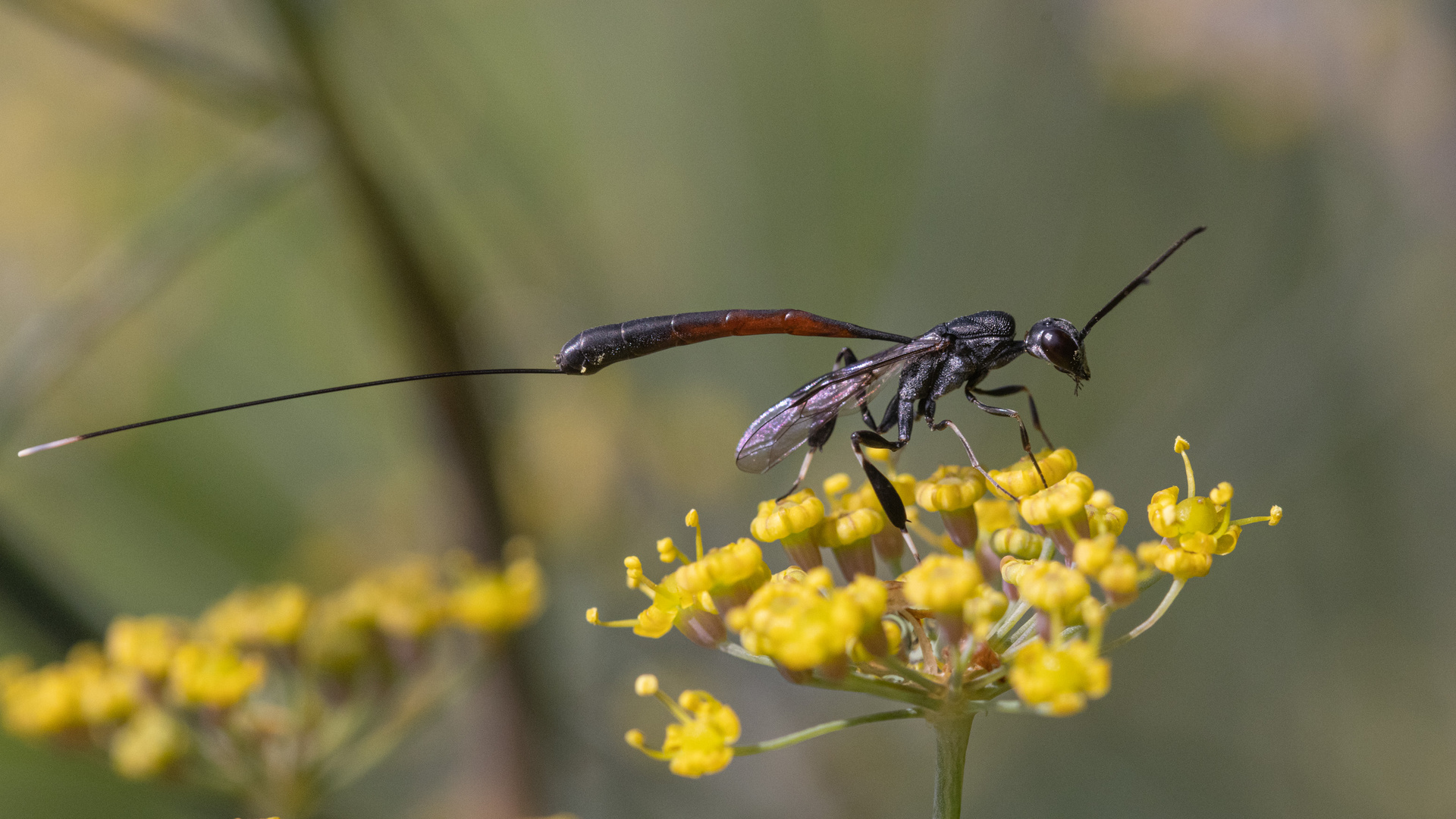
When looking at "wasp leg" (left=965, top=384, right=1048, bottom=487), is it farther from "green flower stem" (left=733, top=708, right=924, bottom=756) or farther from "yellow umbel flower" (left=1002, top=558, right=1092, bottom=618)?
"green flower stem" (left=733, top=708, right=924, bottom=756)

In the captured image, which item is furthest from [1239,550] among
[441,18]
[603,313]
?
[441,18]

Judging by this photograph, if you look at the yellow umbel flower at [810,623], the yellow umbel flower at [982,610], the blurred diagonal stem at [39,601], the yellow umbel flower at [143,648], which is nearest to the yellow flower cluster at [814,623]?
the yellow umbel flower at [810,623]

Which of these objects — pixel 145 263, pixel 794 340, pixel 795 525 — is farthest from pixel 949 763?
pixel 794 340

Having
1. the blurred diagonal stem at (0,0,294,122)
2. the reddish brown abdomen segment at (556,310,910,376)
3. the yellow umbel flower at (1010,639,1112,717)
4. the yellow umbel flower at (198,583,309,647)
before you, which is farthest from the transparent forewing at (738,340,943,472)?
the blurred diagonal stem at (0,0,294,122)

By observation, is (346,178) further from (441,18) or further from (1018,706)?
(441,18)

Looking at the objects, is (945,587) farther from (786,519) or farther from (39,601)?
(39,601)

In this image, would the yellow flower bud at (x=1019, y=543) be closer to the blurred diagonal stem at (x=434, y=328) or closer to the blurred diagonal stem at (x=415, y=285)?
the blurred diagonal stem at (x=434, y=328)
